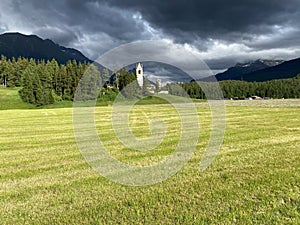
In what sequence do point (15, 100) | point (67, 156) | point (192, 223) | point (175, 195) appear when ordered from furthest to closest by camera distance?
point (15, 100)
point (67, 156)
point (175, 195)
point (192, 223)

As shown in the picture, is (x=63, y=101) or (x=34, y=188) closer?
(x=34, y=188)

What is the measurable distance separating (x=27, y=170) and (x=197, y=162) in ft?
21.2

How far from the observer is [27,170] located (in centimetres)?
1100

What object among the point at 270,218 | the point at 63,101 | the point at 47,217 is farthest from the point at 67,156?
the point at 63,101

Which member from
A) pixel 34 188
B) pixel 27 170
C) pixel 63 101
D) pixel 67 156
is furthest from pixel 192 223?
pixel 63 101

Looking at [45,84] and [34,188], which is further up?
[45,84]

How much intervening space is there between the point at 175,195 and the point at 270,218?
240 cm

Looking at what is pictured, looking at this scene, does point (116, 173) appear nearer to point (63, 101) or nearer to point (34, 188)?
point (34, 188)

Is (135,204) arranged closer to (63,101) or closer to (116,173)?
(116,173)

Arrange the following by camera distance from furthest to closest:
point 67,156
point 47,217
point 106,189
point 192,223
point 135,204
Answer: point 67,156
point 106,189
point 135,204
point 47,217
point 192,223

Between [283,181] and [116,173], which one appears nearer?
[283,181]

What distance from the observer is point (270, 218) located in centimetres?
618

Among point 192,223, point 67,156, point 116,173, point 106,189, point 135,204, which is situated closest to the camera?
point 192,223

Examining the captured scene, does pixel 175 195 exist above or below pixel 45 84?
below
